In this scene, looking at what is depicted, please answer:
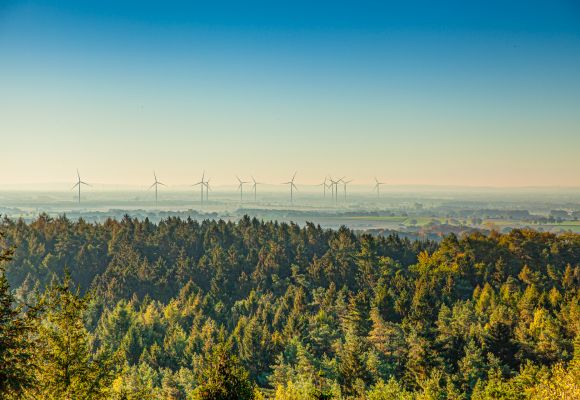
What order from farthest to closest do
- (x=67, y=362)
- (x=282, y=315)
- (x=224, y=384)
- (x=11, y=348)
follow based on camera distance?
1. (x=282, y=315)
2. (x=224, y=384)
3. (x=67, y=362)
4. (x=11, y=348)

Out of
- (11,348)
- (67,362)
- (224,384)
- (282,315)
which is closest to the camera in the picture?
(11,348)

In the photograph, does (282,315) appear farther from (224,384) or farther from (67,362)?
(67,362)

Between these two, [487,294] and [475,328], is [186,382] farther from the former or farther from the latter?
[487,294]

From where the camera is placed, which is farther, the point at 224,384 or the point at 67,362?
the point at 224,384

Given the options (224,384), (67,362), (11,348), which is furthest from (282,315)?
(11,348)

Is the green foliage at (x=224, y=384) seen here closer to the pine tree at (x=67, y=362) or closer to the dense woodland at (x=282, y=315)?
the dense woodland at (x=282, y=315)

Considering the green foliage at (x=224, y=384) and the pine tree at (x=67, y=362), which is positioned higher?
the pine tree at (x=67, y=362)

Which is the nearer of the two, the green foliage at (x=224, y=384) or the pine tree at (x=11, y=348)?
the pine tree at (x=11, y=348)

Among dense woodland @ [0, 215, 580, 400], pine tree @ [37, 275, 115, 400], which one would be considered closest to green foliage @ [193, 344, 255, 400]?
dense woodland @ [0, 215, 580, 400]

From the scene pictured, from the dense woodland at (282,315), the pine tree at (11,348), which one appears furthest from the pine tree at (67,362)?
the pine tree at (11,348)

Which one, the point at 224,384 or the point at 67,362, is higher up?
the point at 67,362
